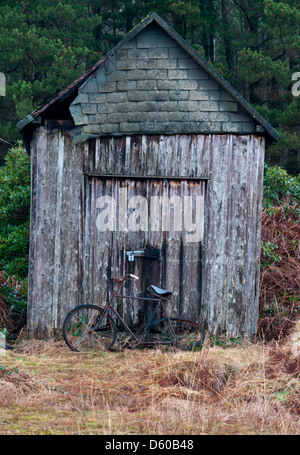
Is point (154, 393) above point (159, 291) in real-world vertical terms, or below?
below

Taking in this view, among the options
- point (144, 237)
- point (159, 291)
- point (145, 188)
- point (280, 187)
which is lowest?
point (159, 291)

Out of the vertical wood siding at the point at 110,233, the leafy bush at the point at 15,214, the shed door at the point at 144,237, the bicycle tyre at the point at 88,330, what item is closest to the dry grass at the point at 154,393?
the bicycle tyre at the point at 88,330

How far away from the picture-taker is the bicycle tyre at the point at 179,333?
28.5 feet

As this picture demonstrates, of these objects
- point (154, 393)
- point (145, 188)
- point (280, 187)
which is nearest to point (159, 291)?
point (145, 188)

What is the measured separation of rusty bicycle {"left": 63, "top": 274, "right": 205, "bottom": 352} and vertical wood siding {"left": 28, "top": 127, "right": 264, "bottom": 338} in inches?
9.4

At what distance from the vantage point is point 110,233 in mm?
9039

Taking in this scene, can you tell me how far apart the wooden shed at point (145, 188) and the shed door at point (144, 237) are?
0.02m

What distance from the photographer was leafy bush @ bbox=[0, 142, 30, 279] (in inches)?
531

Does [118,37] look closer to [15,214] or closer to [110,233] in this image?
[15,214]

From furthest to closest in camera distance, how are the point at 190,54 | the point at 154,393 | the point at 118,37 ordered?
the point at 118,37
the point at 190,54
the point at 154,393

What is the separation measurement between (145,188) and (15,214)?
6.69m
